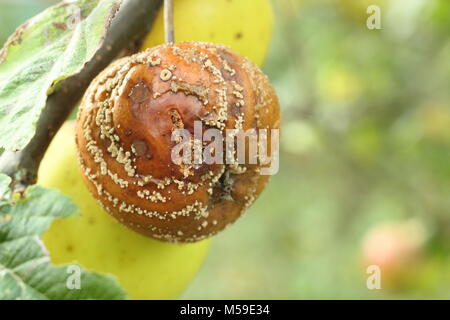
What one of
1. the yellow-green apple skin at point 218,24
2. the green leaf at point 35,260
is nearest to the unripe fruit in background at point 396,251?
the yellow-green apple skin at point 218,24

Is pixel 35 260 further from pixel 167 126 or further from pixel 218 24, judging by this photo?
pixel 218 24

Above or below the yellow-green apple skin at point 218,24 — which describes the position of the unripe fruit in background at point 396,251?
below

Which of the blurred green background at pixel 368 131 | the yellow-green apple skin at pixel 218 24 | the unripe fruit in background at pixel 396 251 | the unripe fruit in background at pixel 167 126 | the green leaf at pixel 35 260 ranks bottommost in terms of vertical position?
the green leaf at pixel 35 260

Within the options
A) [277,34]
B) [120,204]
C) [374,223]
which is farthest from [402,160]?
[120,204]

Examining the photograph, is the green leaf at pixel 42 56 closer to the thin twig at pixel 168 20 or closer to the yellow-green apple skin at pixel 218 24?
the thin twig at pixel 168 20

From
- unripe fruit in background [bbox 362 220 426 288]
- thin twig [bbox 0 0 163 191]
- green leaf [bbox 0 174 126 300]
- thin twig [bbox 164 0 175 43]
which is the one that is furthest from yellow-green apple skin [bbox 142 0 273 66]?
unripe fruit in background [bbox 362 220 426 288]
